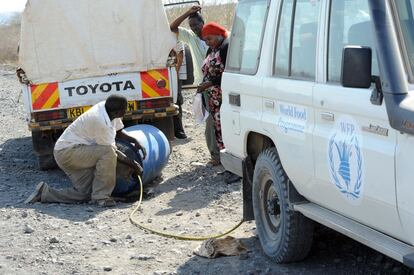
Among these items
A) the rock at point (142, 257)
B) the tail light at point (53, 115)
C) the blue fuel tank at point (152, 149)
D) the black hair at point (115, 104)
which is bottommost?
the rock at point (142, 257)

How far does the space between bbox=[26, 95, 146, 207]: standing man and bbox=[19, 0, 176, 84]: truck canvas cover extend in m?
1.79

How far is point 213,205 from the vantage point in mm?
7645

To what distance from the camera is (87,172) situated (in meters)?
8.11

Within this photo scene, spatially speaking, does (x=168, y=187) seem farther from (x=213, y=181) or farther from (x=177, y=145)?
(x=177, y=145)

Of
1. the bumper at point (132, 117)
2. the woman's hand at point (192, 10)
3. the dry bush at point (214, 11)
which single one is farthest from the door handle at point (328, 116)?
the dry bush at point (214, 11)

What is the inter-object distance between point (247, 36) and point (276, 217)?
147cm

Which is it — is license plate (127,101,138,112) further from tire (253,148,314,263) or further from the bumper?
tire (253,148,314,263)

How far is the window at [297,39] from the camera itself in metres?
4.72

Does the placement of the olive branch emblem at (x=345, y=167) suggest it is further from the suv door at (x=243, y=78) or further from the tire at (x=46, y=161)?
the tire at (x=46, y=161)

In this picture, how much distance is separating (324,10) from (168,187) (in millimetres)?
4564

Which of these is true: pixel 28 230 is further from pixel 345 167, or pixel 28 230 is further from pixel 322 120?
pixel 345 167

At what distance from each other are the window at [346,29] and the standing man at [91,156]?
3.68 m

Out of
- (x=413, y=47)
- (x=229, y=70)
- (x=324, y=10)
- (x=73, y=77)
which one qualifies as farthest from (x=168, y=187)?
(x=413, y=47)

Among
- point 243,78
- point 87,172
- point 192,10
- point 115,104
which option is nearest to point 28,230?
point 87,172
